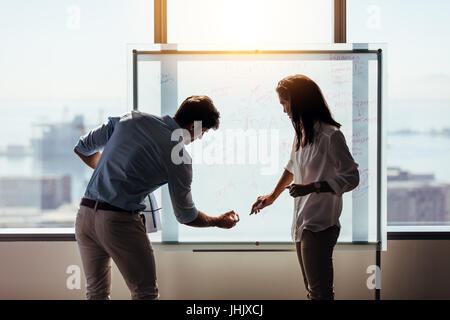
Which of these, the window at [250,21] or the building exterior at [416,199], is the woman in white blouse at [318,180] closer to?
the window at [250,21]

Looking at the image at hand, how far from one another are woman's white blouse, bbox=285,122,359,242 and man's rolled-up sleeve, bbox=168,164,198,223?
473mm

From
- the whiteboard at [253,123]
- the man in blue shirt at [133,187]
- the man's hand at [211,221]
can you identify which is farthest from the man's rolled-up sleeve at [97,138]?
the whiteboard at [253,123]

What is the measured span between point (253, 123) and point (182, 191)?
86 centimetres

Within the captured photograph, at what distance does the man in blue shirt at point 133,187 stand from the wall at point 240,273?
0.87 metres

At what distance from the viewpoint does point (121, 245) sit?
155 centimetres

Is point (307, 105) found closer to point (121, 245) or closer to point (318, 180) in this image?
point (318, 180)

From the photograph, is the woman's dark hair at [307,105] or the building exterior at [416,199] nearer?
the woman's dark hair at [307,105]

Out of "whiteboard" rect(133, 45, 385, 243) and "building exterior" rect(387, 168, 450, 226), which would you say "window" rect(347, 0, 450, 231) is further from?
"whiteboard" rect(133, 45, 385, 243)

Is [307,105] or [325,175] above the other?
[307,105]

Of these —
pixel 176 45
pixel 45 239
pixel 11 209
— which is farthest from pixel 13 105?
pixel 176 45

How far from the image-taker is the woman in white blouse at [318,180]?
168 cm

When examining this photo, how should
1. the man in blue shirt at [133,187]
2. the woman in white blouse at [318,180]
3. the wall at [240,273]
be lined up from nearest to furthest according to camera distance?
the man in blue shirt at [133,187], the woman in white blouse at [318,180], the wall at [240,273]

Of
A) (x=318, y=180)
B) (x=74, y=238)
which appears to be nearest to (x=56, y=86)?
Answer: (x=74, y=238)

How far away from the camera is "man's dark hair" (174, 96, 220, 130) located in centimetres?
164
